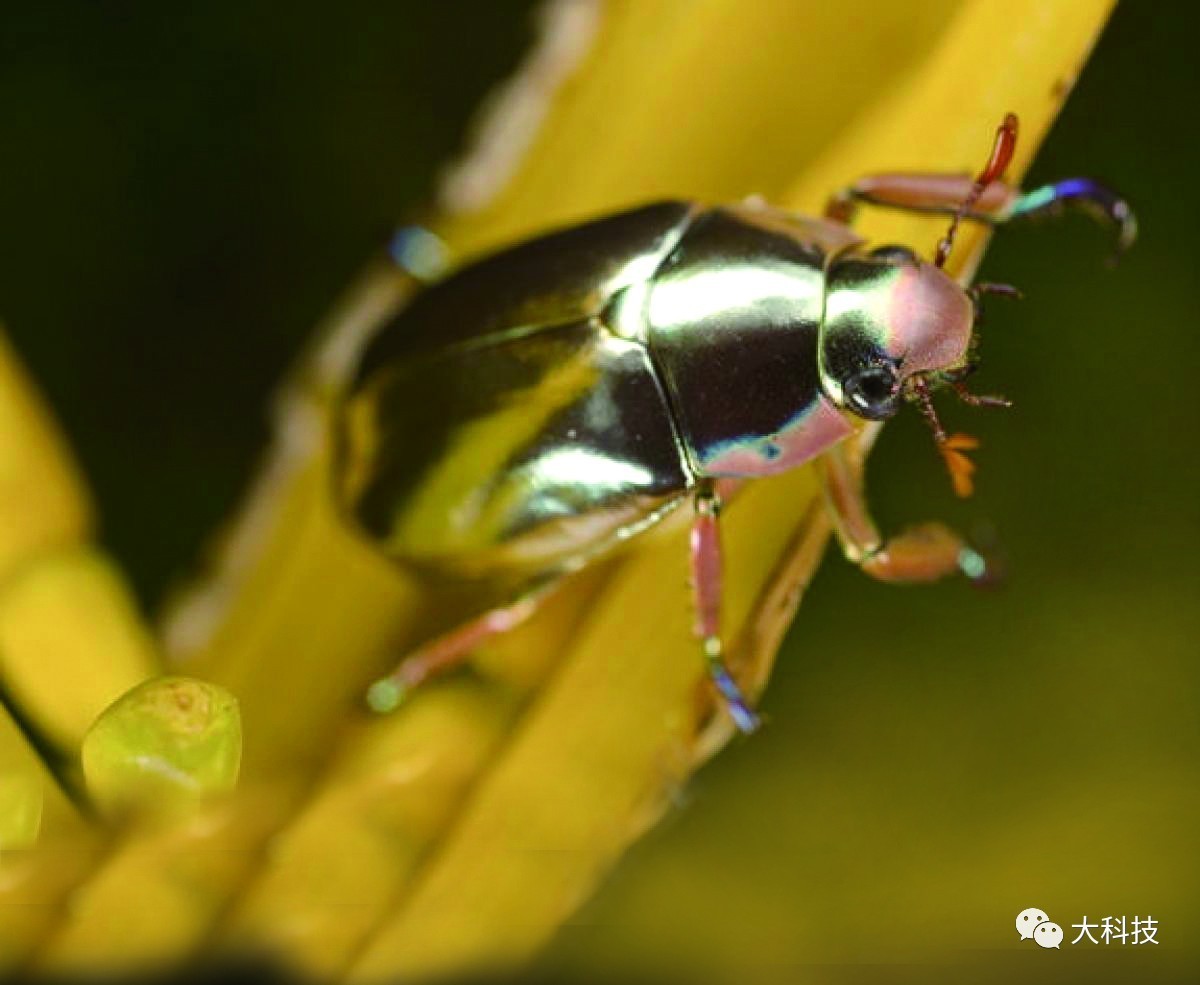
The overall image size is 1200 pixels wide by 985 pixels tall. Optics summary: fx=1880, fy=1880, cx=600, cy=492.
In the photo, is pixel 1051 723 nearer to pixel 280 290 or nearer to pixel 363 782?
pixel 363 782

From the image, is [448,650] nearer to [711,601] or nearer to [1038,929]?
[711,601]

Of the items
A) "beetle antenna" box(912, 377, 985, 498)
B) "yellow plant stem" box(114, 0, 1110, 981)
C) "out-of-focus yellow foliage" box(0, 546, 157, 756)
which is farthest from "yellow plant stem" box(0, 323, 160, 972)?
"beetle antenna" box(912, 377, 985, 498)

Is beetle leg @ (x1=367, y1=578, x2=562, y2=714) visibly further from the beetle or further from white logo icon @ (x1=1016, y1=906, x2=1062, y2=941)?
white logo icon @ (x1=1016, y1=906, x2=1062, y2=941)

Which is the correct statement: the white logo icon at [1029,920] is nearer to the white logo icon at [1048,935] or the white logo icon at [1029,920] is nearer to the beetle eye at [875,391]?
the white logo icon at [1048,935]

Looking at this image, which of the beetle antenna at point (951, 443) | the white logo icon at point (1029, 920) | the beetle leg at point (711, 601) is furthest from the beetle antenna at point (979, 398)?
the white logo icon at point (1029, 920)

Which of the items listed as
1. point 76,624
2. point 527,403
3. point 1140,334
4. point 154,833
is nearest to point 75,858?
point 154,833

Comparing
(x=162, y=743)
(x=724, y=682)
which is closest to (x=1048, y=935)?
(x=724, y=682)
